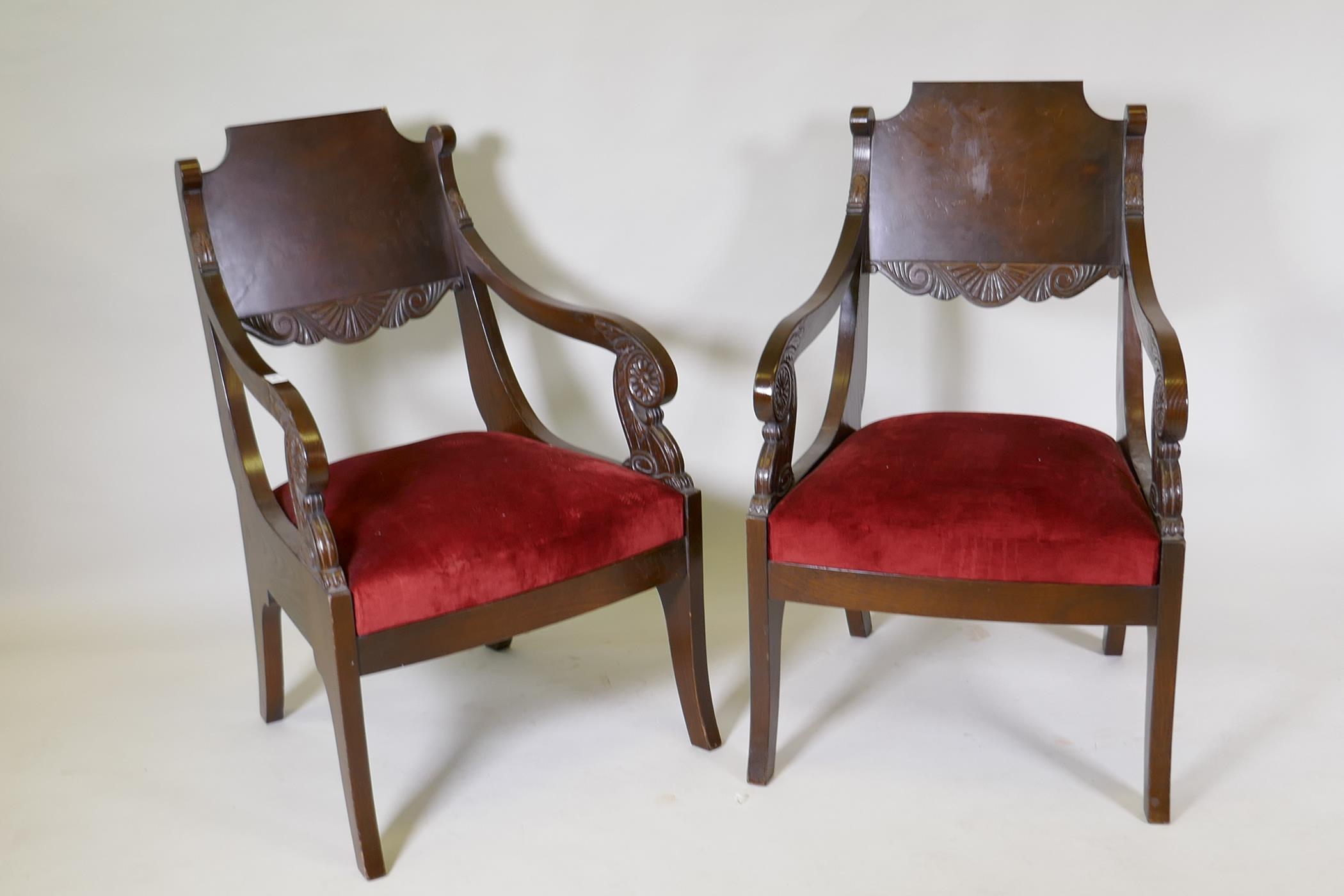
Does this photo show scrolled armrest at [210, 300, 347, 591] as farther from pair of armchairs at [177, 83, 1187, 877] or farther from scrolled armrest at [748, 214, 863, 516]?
scrolled armrest at [748, 214, 863, 516]

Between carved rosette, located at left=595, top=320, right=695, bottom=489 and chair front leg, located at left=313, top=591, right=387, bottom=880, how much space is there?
23.7 inches

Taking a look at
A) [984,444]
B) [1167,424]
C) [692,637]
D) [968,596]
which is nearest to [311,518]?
[692,637]

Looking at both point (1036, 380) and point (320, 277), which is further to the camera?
point (1036, 380)

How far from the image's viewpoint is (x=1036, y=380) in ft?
10.3

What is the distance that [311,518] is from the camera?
2.01 m

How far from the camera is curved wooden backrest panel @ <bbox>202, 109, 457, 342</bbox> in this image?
2.37 meters

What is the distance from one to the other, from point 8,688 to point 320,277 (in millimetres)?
1155

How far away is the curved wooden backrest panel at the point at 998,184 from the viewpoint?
8.01 ft

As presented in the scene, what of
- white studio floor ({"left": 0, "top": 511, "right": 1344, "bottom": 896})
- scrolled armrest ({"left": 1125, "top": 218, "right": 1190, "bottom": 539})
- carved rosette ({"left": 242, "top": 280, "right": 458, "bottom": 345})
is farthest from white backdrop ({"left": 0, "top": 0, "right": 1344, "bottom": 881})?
scrolled armrest ({"left": 1125, "top": 218, "right": 1190, "bottom": 539})

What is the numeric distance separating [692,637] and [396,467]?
603 millimetres

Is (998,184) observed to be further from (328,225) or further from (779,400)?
(328,225)

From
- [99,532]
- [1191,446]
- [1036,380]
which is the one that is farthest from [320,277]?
[1191,446]

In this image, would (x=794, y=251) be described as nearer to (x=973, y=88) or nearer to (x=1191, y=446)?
(x=973, y=88)

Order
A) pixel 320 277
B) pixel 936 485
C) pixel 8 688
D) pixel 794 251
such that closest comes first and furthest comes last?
pixel 936 485 < pixel 320 277 < pixel 8 688 < pixel 794 251
